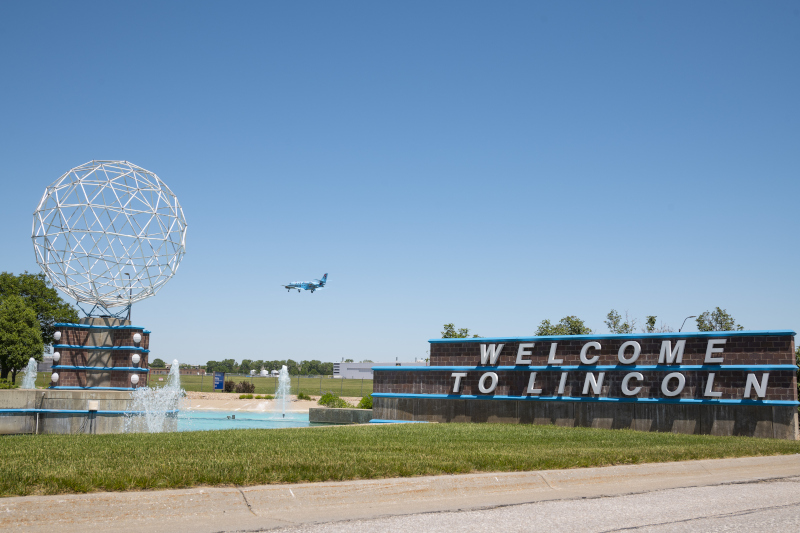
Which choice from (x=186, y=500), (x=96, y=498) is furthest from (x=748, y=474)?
(x=96, y=498)

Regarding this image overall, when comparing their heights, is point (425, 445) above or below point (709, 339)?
below

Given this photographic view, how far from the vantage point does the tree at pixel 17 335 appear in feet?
168

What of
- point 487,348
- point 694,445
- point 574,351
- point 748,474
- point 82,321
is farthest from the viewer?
point 82,321

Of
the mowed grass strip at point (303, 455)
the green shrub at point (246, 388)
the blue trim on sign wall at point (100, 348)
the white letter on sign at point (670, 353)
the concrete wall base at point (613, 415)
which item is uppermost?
the white letter on sign at point (670, 353)

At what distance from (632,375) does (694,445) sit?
7.78 meters

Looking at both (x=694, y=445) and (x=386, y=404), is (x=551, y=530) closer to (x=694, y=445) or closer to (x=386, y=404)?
(x=694, y=445)

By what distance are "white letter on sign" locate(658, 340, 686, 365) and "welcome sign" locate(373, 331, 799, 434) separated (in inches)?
1.2

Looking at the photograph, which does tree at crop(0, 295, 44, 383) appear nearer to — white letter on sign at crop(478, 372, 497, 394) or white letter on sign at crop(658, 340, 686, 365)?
white letter on sign at crop(478, 372, 497, 394)

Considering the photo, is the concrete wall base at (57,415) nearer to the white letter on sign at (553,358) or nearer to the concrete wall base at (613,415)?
the concrete wall base at (613,415)

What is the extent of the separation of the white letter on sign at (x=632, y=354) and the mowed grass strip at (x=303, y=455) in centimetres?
594

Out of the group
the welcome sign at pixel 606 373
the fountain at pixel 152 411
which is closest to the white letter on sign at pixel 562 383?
the welcome sign at pixel 606 373

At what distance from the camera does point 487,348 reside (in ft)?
85.1

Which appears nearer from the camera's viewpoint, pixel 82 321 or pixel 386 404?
pixel 386 404

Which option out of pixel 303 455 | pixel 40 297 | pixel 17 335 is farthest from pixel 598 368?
pixel 40 297
